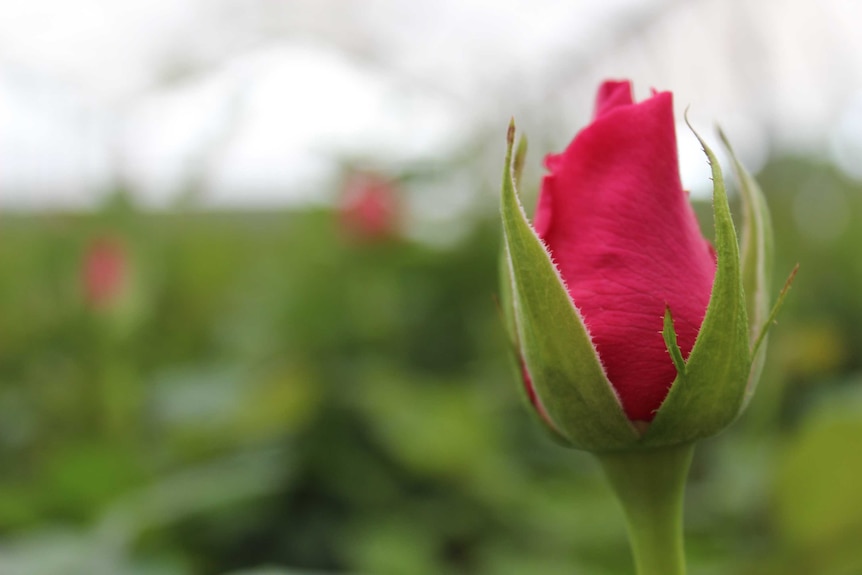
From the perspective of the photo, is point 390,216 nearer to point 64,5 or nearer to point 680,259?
point 680,259

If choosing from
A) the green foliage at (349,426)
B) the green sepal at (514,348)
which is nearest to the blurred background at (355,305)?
the green foliage at (349,426)

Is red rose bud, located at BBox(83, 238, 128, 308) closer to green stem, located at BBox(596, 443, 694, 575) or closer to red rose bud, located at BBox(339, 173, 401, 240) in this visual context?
red rose bud, located at BBox(339, 173, 401, 240)

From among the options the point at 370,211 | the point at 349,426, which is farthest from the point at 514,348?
the point at 370,211

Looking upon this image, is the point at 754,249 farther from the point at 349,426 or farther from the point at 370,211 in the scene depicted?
the point at 370,211

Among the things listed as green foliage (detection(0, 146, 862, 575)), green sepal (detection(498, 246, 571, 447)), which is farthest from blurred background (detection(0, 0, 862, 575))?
green sepal (detection(498, 246, 571, 447))

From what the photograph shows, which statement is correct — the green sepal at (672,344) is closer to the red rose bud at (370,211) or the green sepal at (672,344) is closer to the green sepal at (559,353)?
the green sepal at (559,353)

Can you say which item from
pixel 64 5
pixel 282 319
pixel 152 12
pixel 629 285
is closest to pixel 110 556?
pixel 629 285
